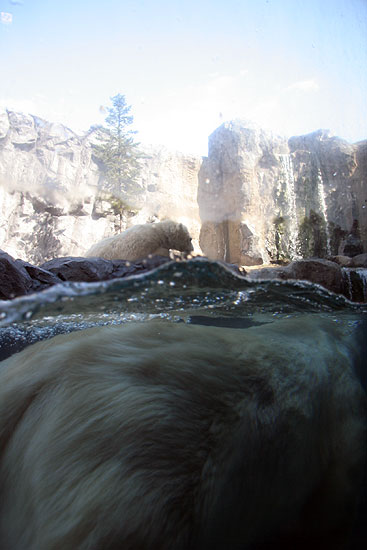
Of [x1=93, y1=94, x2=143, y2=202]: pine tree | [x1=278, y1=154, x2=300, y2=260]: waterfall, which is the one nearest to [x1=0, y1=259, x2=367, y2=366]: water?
[x1=278, y1=154, x2=300, y2=260]: waterfall

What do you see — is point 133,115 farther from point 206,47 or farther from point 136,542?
point 136,542

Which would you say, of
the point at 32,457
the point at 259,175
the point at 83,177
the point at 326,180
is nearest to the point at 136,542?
the point at 32,457

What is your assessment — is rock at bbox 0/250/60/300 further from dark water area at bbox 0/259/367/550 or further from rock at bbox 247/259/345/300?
rock at bbox 247/259/345/300

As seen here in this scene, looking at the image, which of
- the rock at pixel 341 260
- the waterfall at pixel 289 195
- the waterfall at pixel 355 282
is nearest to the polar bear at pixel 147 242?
the waterfall at pixel 289 195

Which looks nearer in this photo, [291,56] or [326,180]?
[291,56]

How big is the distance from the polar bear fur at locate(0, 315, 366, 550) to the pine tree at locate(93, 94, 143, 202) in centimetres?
69

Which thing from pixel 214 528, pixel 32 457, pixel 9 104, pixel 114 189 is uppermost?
pixel 9 104

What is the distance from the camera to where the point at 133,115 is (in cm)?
129

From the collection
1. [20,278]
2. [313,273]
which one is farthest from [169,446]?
[313,273]

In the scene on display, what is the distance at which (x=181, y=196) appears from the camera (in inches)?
53.4

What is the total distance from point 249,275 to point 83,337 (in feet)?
2.80

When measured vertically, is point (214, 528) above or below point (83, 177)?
below

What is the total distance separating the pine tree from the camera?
50.8 inches

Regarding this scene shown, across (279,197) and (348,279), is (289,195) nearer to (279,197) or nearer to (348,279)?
(279,197)
